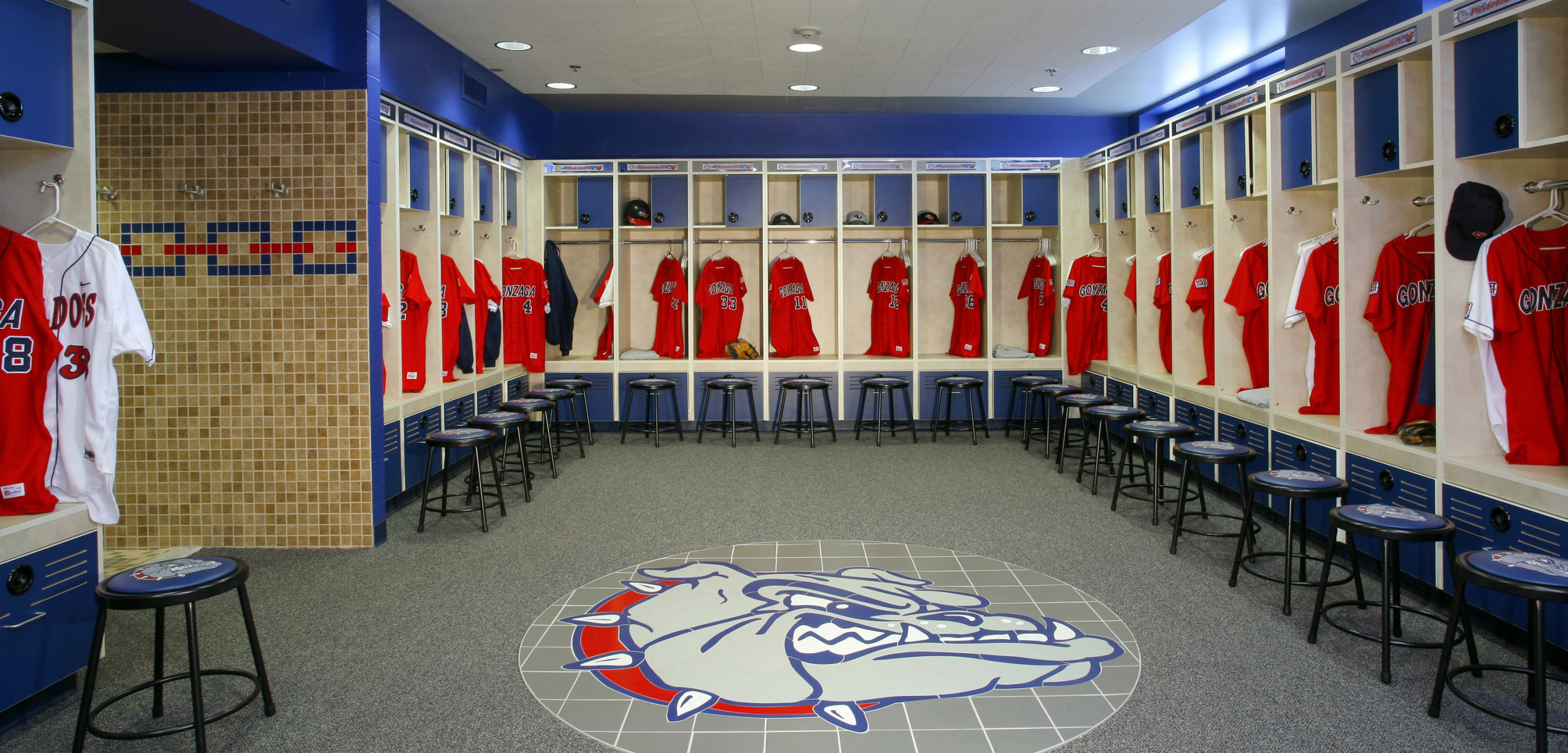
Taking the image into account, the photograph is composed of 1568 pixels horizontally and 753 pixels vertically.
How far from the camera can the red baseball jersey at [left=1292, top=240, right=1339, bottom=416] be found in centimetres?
414

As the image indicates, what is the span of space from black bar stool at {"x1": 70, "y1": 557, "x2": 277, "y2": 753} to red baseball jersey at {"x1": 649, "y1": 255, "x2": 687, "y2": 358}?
5048 millimetres

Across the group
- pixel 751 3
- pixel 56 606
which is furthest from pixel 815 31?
pixel 56 606

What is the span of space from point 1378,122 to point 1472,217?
2.18ft

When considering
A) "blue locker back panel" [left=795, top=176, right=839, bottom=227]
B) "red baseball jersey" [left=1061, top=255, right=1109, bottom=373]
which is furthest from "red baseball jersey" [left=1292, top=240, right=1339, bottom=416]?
"blue locker back panel" [left=795, top=176, right=839, bottom=227]

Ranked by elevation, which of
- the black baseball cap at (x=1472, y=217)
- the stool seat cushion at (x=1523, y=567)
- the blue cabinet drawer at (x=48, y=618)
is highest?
the black baseball cap at (x=1472, y=217)

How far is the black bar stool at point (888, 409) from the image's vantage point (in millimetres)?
6676

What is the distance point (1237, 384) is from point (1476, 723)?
2951 millimetres

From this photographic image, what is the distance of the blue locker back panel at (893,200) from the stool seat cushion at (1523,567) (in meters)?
5.35

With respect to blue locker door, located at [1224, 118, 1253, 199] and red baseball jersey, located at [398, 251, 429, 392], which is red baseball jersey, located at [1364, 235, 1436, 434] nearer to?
blue locker door, located at [1224, 118, 1253, 199]

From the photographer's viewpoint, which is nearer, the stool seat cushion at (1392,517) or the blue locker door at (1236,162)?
the stool seat cushion at (1392,517)

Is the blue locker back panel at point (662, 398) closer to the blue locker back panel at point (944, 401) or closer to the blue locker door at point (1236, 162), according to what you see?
the blue locker back panel at point (944, 401)

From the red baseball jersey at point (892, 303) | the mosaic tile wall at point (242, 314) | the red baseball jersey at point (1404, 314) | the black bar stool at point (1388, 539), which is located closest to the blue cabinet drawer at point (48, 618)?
the mosaic tile wall at point (242, 314)

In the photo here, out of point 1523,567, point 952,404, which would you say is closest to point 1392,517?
point 1523,567

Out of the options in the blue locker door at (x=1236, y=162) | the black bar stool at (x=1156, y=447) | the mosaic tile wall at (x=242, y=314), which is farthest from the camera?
the blue locker door at (x=1236, y=162)
